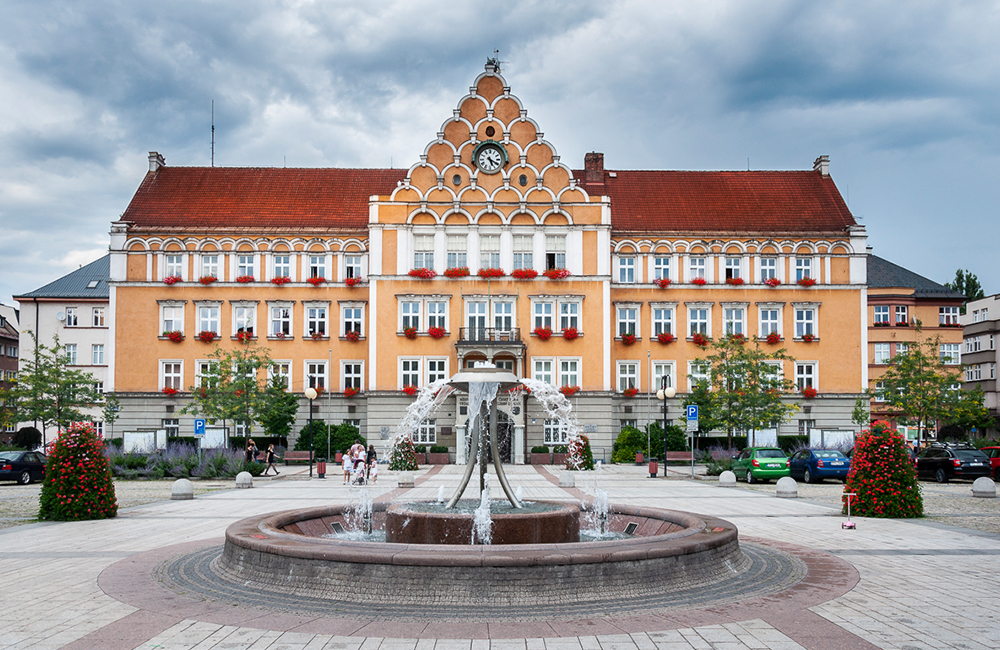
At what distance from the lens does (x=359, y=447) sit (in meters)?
33.8

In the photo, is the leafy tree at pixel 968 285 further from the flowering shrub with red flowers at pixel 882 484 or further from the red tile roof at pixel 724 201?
the flowering shrub with red flowers at pixel 882 484

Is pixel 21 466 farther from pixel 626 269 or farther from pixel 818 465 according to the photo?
pixel 626 269

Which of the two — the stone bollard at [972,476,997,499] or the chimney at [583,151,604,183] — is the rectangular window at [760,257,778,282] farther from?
the stone bollard at [972,476,997,499]

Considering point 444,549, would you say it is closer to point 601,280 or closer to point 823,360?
point 601,280

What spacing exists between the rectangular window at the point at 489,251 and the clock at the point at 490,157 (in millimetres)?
4028

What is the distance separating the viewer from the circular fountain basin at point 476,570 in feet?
32.5

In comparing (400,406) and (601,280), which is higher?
(601,280)

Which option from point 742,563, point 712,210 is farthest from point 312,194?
point 742,563

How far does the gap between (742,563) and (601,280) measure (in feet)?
127

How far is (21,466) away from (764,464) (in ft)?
94.1

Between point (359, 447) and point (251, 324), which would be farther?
point (251, 324)

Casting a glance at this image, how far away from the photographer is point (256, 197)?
55188 millimetres

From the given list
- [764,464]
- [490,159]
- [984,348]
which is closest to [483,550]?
[764,464]

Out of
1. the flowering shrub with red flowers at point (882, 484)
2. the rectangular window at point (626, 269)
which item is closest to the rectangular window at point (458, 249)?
the rectangular window at point (626, 269)
